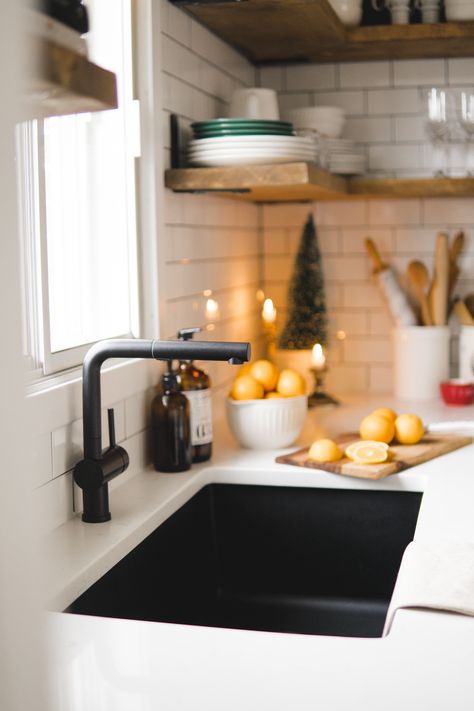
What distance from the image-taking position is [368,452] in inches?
70.1

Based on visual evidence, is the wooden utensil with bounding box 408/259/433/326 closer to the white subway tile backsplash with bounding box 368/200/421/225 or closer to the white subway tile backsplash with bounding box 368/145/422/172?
the white subway tile backsplash with bounding box 368/200/421/225

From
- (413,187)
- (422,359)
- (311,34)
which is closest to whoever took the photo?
(311,34)

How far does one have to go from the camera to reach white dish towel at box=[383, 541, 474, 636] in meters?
1.06

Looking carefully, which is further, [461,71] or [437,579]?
[461,71]

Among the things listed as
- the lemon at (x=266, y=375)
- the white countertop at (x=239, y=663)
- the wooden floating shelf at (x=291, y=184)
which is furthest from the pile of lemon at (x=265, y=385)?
the white countertop at (x=239, y=663)

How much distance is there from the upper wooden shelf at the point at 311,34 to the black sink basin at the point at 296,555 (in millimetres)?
1084

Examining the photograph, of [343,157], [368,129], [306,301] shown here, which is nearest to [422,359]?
[306,301]

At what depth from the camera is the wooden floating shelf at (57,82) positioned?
21 centimetres

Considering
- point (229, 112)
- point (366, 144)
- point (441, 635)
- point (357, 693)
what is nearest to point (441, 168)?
point (366, 144)

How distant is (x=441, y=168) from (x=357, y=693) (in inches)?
78.6

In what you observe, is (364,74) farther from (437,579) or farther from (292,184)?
(437,579)

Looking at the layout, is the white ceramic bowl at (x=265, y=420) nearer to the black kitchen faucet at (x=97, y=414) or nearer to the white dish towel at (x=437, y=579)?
the black kitchen faucet at (x=97, y=414)

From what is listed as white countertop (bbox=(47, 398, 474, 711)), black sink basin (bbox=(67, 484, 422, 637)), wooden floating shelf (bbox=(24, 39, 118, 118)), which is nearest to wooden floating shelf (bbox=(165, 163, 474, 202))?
black sink basin (bbox=(67, 484, 422, 637))

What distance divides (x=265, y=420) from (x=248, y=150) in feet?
1.93
